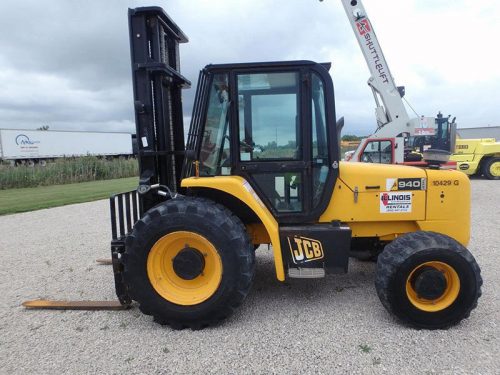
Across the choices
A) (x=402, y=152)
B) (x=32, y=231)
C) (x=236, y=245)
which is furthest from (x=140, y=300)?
(x=402, y=152)

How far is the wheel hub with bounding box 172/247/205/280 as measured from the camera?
347 centimetres

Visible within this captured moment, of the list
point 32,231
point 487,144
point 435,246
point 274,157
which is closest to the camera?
point 435,246

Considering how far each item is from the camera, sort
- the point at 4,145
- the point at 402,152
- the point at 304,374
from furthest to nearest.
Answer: the point at 4,145, the point at 402,152, the point at 304,374

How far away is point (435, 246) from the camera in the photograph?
3.33 m

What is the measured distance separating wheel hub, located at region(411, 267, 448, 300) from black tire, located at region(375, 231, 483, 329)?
0.26ft

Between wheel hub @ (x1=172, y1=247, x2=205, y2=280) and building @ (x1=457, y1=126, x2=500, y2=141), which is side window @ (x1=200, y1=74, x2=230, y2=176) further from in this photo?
building @ (x1=457, y1=126, x2=500, y2=141)

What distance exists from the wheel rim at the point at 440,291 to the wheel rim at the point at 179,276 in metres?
1.79

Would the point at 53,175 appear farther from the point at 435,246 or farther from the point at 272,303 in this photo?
the point at 435,246

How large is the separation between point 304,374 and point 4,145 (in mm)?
36653

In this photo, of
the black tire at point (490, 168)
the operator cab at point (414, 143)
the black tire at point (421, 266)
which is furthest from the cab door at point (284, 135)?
the black tire at point (490, 168)

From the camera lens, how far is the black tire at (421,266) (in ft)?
10.8

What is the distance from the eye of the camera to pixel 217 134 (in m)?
3.64

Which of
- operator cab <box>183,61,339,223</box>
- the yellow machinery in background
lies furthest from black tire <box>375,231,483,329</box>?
the yellow machinery in background

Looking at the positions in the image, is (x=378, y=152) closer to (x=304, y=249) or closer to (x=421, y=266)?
(x=421, y=266)
